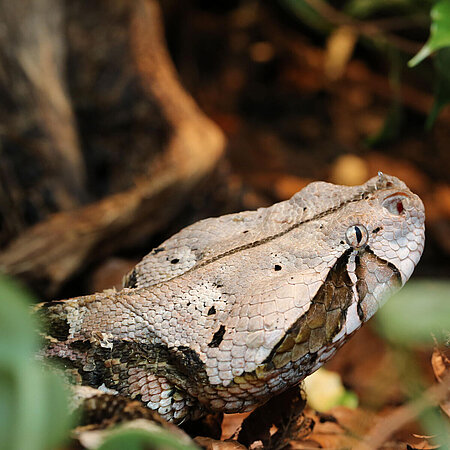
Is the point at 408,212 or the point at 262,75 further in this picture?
the point at 262,75

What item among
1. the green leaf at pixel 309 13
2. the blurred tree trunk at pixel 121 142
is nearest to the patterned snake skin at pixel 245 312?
the blurred tree trunk at pixel 121 142

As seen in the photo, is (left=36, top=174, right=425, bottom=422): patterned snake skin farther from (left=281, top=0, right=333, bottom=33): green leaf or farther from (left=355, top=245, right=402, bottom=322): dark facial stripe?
(left=281, top=0, right=333, bottom=33): green leaf

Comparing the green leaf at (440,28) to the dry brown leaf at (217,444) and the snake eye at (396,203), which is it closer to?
the snake eye at (396,203)

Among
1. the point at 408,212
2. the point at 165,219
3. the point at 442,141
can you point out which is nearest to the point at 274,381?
the point at 408,212

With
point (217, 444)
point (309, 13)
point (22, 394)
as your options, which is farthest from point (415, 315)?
point (309, 13)

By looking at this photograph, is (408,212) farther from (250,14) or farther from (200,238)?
(250,14)

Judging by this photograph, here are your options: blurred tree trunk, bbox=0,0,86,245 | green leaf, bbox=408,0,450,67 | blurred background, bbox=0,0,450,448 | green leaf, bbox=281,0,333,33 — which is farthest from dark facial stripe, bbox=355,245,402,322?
green leaf, bbox=281,0,333,33
